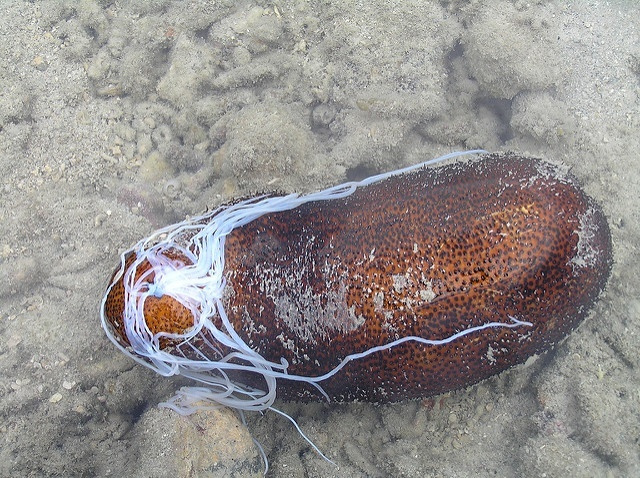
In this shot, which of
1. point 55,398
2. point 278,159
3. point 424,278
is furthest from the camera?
point 278,159

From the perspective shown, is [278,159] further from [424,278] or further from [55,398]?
[55,398]

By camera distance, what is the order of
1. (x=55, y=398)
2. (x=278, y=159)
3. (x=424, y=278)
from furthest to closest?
(x=278, y=159) → (x=55, y=398) → (x=424, y=278)

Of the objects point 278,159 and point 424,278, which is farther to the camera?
point 278,159

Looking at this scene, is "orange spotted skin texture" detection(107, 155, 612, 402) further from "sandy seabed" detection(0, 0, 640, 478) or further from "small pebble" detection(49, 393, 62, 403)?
"small pebble" detection(49, 393, 62, 403)

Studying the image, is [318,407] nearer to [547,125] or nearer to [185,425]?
[185,425]

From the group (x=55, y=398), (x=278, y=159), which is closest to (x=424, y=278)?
(x=278, y=159)

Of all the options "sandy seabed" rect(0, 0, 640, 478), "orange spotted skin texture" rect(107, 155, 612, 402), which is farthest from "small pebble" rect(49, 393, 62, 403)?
"orange spotted skin texture" rect(107, 155, 612, 402)
